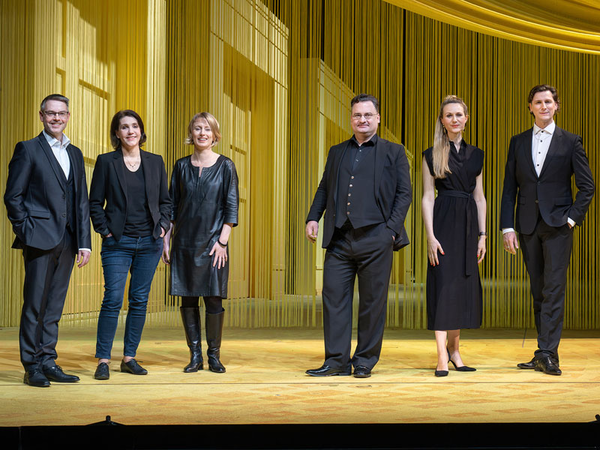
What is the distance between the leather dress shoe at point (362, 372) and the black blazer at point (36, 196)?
1449 millimetres

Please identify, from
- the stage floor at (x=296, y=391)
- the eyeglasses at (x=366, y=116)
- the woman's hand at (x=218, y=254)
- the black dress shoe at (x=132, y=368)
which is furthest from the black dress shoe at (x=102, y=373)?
the eyeglasses at (x=366, y=116)

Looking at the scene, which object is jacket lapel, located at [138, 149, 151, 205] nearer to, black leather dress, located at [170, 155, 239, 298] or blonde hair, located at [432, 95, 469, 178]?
black leather dress, located at [170, 155, 239, 298]

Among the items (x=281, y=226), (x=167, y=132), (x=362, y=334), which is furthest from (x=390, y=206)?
Answer: (x=167, y=132)

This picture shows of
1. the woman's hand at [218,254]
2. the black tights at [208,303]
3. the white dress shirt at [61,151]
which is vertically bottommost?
the black tights at [208,303]

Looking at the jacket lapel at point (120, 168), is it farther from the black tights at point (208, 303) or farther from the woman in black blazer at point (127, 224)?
the black tights at point (208, 303)

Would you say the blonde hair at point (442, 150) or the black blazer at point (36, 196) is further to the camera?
the blonde hair at point (442, 150)

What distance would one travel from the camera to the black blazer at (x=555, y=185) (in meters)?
3.48

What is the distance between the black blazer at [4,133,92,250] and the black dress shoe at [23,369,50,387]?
1.75ft

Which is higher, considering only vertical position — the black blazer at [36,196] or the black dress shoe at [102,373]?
the black blazer at [36,196]

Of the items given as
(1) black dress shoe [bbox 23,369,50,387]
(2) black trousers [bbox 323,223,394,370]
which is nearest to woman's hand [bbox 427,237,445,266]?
(2) black trousers [bbox 323,223,394,370]

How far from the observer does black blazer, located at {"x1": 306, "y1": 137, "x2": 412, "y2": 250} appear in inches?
131

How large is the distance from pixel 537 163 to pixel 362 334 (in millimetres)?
1251
